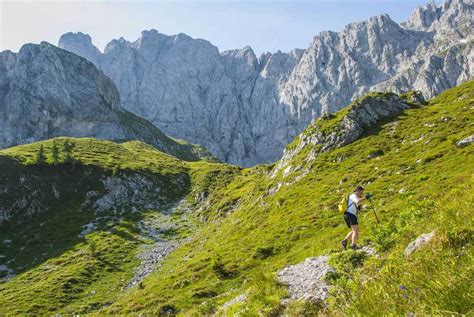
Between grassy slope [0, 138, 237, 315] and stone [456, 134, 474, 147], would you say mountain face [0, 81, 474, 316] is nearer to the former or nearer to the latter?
stone [456, 134, 474, 147]

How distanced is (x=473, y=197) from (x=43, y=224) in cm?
9648

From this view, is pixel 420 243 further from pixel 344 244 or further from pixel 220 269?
pixel 220 269

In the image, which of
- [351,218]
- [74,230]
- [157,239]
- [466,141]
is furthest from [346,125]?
[74,230]

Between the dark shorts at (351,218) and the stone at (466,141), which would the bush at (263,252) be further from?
the stone at (466,141)

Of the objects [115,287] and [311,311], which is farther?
[115,287]

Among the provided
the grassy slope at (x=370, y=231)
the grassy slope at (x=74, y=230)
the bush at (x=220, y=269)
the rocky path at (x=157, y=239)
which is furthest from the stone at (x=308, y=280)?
the rocky path at (x=157, y=239)

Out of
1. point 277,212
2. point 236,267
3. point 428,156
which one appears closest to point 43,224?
point 277,212

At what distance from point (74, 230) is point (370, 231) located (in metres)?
80.1

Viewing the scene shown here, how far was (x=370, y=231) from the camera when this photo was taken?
1914 centimetres

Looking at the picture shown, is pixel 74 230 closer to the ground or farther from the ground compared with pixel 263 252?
farther from the ground

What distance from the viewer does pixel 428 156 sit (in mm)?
41969

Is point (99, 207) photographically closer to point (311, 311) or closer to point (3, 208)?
point (3, 208)

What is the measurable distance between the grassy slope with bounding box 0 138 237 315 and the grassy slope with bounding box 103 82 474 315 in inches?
453

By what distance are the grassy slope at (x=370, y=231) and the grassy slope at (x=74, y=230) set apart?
1151 centimetres
